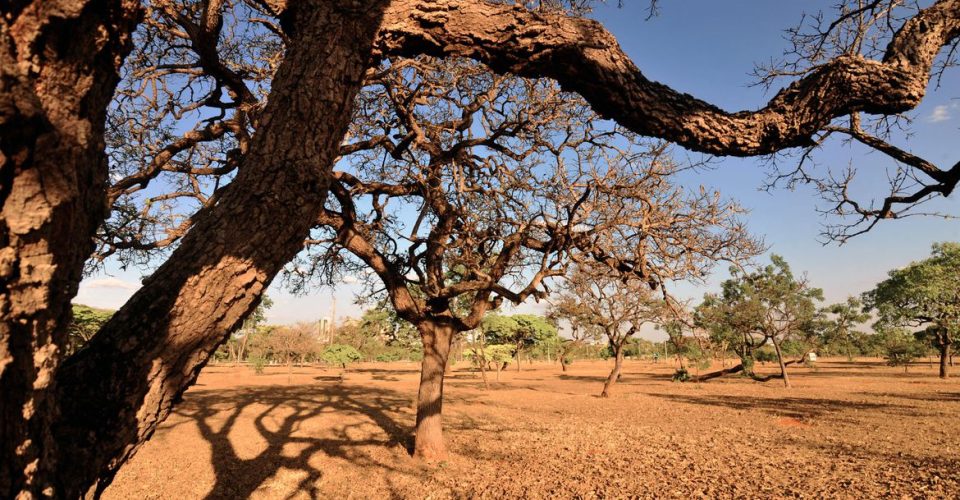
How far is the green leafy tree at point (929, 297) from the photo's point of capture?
20422 mm

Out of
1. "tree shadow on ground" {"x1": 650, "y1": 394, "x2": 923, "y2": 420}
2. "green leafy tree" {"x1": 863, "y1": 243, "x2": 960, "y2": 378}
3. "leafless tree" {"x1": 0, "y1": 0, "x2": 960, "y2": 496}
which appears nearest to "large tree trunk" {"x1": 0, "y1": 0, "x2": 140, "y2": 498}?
"leafless tree" {"x1": 0, "y1": 0, "x2": 960, "y2": 496}

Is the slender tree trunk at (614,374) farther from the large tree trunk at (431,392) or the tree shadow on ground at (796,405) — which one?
the large tree trunk at (431,392)

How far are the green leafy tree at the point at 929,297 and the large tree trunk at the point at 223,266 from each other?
78.8 ft

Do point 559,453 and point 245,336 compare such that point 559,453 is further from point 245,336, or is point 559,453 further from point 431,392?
point 245,336

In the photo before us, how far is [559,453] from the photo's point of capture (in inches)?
351

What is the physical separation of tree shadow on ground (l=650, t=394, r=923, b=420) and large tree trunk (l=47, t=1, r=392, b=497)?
15.8 m

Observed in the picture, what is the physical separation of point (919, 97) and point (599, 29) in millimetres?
1697

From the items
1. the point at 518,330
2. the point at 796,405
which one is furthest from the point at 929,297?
the point at 518,330

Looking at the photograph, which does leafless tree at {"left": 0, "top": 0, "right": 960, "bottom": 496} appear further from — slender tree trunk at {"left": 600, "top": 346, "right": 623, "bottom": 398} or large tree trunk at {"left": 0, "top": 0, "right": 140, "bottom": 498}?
slender tree trunk at {"left": 600, "top": 346, "right": 623, "bottom": 398}

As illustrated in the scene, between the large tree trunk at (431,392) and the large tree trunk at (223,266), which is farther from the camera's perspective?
the large tree trunk at (431,392)

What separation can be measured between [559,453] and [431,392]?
297 centimetres

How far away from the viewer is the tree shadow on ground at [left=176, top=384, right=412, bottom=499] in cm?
769

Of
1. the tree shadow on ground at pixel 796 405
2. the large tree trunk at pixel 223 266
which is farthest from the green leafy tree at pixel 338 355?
the large tree trunk at pixel 223 266

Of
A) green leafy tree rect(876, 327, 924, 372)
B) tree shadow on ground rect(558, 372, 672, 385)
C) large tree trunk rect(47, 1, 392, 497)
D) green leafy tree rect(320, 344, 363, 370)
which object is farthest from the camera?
green leafy tree rect(876, 327, 924, 372)
